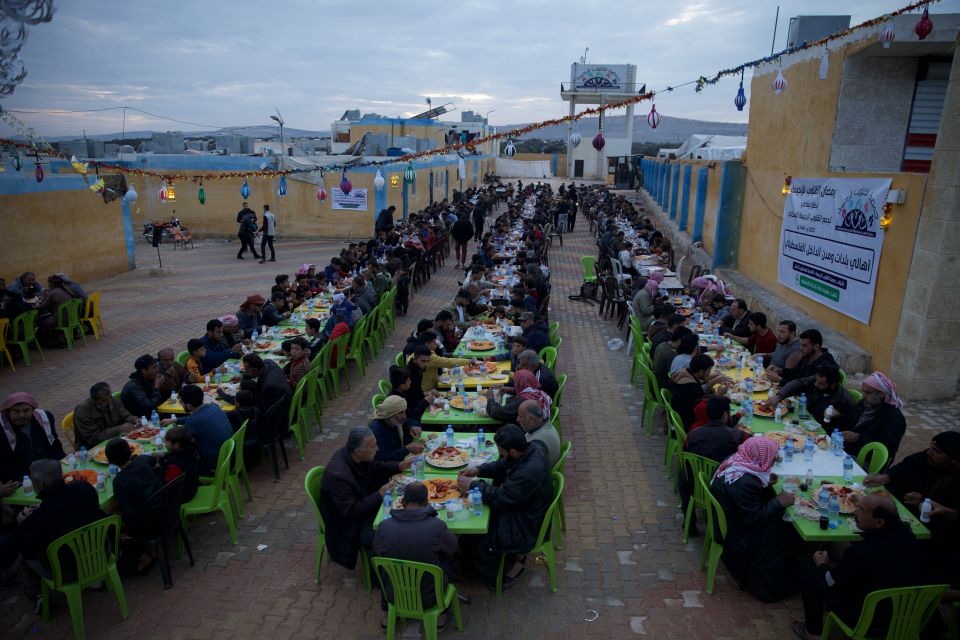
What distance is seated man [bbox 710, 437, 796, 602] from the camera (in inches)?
193

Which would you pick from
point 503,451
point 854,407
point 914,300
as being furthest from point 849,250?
point 503,451

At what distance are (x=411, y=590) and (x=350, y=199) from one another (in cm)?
2117

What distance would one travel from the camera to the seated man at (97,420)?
21.0ft

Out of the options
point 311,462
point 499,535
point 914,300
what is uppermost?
point 914,300

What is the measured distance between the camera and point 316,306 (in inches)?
442

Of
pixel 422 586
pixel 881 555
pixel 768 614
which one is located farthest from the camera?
pixel 768 614

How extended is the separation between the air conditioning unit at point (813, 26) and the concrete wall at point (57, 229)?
17.4m

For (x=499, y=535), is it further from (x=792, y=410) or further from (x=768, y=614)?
(x=792, y=410)

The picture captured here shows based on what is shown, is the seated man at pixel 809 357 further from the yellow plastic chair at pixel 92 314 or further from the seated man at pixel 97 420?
the yellow plastic chair at pixel 92 314

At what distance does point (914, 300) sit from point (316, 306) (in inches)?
362

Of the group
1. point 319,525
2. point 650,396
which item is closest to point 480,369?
point 650,396

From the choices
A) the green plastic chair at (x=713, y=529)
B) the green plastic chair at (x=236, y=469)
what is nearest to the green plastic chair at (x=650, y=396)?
the green plastic chair at (x=713, y=529)

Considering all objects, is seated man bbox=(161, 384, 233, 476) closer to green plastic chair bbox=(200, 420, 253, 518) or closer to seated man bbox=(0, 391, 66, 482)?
green plastic chair bbox=(200, 420, 253, 518)

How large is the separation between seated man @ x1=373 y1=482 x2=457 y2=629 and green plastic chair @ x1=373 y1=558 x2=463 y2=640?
0.04m
